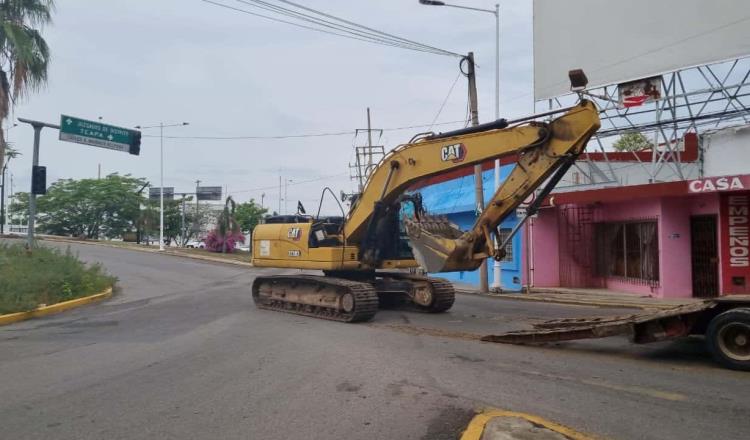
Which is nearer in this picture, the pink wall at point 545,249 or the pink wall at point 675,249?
the pink wall at point 675,249

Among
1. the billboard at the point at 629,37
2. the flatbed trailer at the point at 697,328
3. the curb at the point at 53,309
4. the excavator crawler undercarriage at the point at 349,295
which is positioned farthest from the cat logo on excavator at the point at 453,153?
the billboard at the point at 629,37

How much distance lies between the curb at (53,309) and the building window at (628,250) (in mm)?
15309

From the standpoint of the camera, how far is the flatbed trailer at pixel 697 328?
7.05m

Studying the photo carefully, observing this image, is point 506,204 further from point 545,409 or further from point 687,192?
point 687,192

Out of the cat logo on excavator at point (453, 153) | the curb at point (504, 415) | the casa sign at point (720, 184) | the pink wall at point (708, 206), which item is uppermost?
the cat logo on excavator at point (453, 153)

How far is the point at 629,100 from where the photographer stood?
64.5ft

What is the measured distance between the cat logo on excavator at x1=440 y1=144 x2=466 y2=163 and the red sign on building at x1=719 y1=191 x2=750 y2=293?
8.40 meters

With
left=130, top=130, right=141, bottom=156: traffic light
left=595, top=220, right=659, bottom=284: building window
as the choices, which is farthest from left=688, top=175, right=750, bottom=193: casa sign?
left=130, top=130, right=141, bottom=156: traffic light

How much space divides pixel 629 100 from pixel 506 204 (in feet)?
38.2

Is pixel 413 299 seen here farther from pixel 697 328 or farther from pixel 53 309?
pixel 53 309

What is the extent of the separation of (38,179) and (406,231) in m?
12.5

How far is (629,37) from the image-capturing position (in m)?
19.8

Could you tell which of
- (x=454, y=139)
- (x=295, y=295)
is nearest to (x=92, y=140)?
(x=295, y=295)

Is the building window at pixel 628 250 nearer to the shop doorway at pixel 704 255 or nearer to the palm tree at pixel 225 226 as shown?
the shop doorway at pixel 704 255
